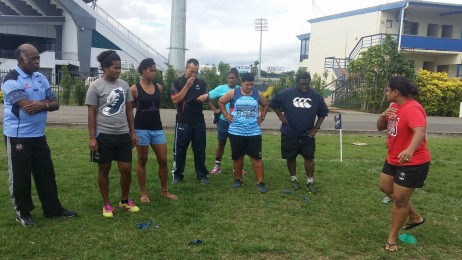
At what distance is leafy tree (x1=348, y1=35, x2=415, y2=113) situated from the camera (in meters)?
22.8

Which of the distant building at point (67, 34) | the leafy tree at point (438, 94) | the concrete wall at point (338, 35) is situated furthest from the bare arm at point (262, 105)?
the distant building at point (67, 34)

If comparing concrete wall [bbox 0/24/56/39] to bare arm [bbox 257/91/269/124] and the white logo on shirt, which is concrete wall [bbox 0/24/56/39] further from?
the white logo on shirt

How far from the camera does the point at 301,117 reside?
21.1ft

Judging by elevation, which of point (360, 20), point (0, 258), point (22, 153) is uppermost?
point (360, 20)

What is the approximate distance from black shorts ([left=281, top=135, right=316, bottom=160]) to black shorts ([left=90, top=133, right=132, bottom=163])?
8.39 feet

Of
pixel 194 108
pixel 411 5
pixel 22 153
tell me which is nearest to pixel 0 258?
pixel 22 153

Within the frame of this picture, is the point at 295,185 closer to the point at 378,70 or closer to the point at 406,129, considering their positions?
the point at 406,129

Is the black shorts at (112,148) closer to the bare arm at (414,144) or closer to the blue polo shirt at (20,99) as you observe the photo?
the blue polo shirt at (20,99)

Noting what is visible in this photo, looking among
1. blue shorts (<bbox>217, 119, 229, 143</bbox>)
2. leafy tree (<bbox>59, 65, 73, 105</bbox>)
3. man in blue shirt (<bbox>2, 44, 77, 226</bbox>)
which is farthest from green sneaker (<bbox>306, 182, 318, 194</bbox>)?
leafy tree (<bbox>59, 65, 73, 105</bbox>)

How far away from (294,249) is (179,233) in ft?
4.19

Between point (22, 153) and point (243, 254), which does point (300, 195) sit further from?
point (22, 153)

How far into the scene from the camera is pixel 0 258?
12.8ft

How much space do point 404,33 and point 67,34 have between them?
33.7 meters

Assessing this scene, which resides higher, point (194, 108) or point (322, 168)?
point (194, 108)
